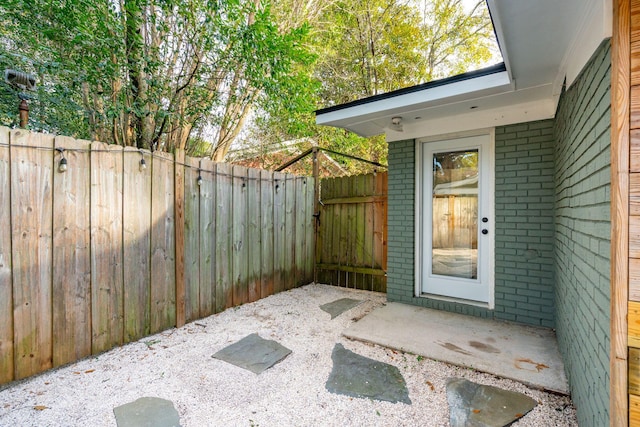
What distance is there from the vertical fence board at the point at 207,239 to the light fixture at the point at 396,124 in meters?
2.19

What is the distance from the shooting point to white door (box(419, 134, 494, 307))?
342cm

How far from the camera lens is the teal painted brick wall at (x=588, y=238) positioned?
1.23 m

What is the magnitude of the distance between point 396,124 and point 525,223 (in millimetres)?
1795

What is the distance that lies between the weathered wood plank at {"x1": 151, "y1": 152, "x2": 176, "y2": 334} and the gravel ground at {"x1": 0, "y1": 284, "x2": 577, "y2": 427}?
21cm

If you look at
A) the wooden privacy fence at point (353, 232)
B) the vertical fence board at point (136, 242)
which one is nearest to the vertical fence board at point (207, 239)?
the vertical fence board at point (136, 242)

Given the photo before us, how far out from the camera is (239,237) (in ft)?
12.3

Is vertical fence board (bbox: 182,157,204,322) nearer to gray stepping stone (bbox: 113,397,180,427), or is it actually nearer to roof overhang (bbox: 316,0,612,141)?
gray stepping stone (bbox: 113,397,180,427)

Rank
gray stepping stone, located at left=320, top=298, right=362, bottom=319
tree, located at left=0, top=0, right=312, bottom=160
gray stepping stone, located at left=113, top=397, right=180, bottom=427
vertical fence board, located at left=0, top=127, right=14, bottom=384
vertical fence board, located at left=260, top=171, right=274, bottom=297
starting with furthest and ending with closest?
vertical fence board, located at left=260, top=171, right=274, bottom=297 < gray stepping stone, located at left=320, top=298, right=362, bottom=319 < tree, located at left=0, top=0, right=312, bottom=160 < vertical fence board, located at left=0, top=127, right=14, bottom=384 < gray stepping stone, located at left=113, top=397, right=180, bottom=427

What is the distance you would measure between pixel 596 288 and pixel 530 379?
3.71ft

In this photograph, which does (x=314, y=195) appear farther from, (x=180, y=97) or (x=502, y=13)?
(x=502, y=13)

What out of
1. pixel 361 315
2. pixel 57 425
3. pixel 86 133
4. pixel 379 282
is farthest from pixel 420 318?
pixel 86 133

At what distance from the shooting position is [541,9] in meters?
1.59

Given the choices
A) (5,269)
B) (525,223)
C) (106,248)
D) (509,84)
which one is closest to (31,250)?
(5,269)

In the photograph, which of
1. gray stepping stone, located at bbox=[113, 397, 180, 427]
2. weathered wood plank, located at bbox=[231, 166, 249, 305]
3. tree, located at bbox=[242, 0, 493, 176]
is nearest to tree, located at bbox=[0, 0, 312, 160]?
weathered wood plank, located at bbox=[231, 166, 249, 305]
